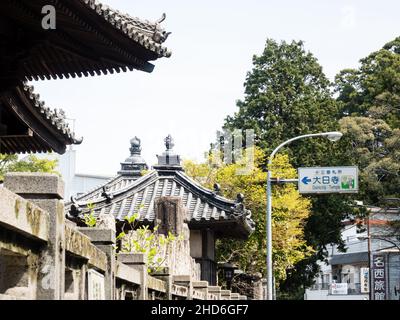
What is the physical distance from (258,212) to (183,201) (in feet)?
50.1

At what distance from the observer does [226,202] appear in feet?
102

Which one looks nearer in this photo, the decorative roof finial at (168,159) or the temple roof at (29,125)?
the temple roof at (29,125)

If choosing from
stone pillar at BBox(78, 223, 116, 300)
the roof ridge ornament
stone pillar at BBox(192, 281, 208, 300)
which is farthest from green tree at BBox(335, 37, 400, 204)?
stone pillar at BBox(78, 223, 116, 300)

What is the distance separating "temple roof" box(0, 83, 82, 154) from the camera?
16047mm

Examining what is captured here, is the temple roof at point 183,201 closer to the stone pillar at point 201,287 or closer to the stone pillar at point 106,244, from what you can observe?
the stone pillar at point 201,287

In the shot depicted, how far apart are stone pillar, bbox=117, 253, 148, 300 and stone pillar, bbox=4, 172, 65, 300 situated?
5.49m

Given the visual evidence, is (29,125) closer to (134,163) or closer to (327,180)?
(327,180)

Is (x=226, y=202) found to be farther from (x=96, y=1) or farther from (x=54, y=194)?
(x=54, y=194)

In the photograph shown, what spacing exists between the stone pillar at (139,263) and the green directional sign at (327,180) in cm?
1839

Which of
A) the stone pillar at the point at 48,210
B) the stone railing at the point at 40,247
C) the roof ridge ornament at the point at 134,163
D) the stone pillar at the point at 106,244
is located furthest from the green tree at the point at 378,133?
the stone pillar at the point at 48,210

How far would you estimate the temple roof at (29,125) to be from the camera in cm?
1605

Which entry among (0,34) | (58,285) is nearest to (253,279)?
(0,34)

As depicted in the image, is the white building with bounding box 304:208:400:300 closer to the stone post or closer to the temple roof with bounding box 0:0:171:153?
the stone post
